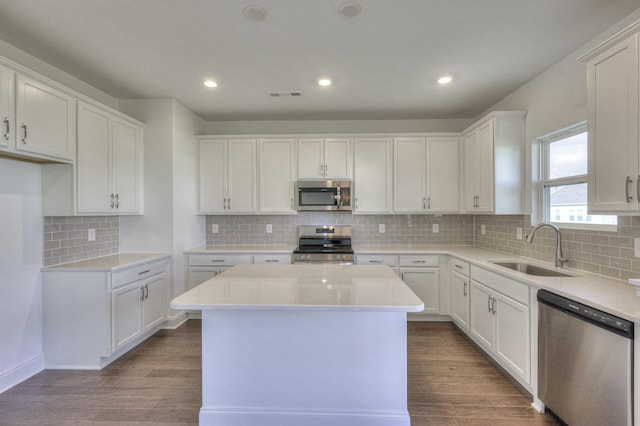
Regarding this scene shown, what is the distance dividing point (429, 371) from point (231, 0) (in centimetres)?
318

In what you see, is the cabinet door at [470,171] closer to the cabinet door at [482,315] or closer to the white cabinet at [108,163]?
the cabinet door at [482,315]

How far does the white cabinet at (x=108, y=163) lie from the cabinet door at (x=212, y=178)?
779 mm

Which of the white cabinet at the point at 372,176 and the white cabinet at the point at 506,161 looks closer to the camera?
the white cabinet at the point at 506,161

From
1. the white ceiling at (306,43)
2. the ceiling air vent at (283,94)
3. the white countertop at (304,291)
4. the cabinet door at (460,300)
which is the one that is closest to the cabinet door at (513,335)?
the cabinet door at (460,300)

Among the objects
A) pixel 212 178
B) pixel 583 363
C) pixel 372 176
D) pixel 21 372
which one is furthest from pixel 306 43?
pixel 21 372

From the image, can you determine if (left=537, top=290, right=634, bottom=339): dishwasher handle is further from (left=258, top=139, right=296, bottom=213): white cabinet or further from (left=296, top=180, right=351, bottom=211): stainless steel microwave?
(left=258, top=139, right=296, bottom=213): white cabinet

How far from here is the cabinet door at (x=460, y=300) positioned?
10.2 feet

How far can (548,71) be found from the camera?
2.66m

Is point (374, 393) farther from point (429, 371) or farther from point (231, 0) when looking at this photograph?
point (231, 0)

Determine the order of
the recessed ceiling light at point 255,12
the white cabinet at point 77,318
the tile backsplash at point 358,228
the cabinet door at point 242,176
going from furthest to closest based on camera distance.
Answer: the tile backsplash at point 358,228, the cabinet door at point 242,176, the white cabinet at point 77,318, the recessed ceiling light at point 255,12

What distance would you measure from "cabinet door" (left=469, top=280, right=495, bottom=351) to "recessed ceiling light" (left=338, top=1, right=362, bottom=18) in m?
2.52

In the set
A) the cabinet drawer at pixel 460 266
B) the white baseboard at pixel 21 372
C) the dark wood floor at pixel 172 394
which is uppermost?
the cabinet drawer at pixel 460 266

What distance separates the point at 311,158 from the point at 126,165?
2148mm

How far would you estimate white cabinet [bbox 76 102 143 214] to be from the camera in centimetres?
262
